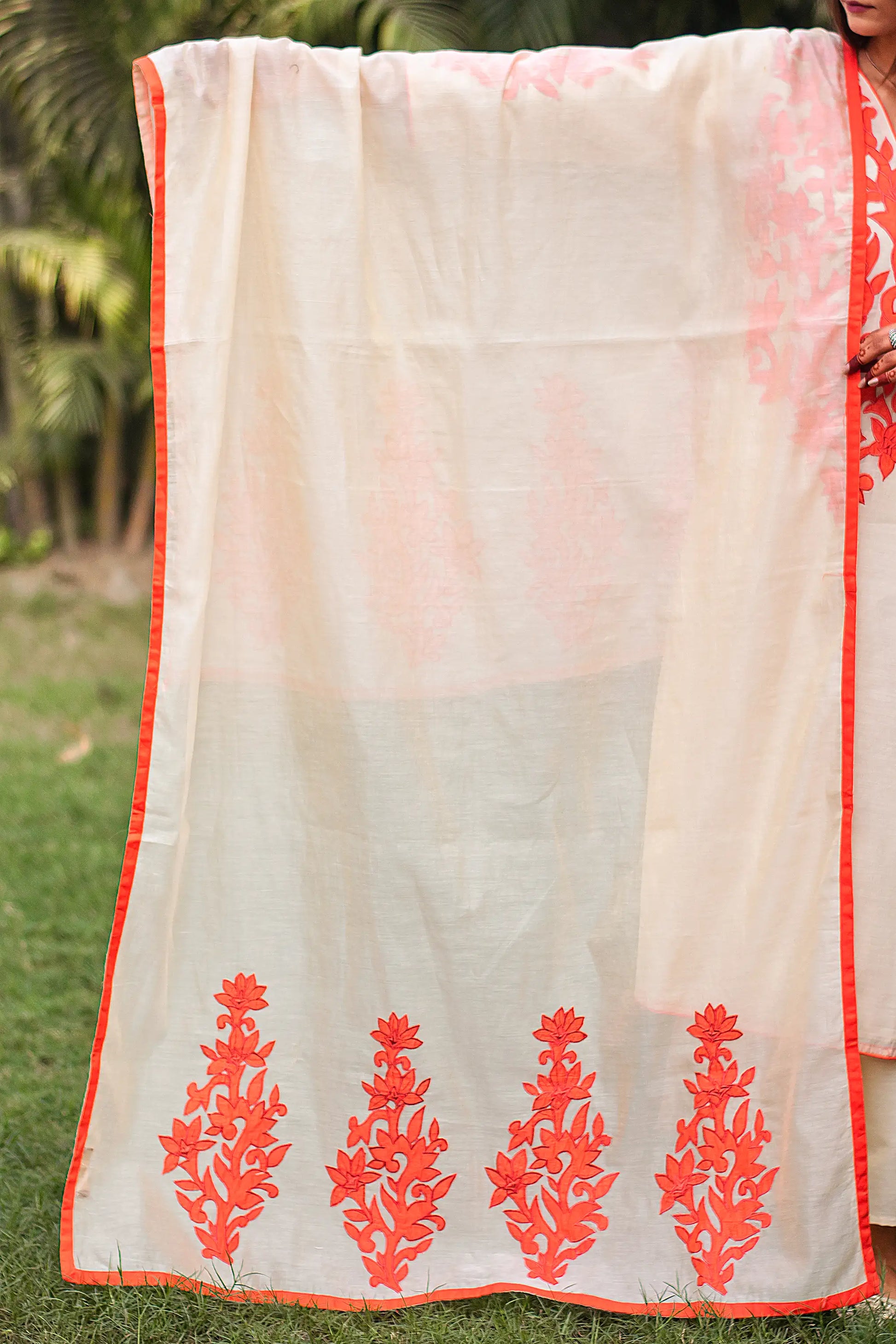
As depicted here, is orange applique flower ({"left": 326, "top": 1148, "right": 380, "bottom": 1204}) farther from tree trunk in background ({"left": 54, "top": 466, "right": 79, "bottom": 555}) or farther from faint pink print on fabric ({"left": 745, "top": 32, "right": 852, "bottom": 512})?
tree trunk in background ({"left": 54, "top": 466, "right": 79, "bottom": 555})

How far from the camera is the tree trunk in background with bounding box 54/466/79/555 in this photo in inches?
263

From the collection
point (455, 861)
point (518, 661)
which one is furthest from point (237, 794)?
point (518, 661)

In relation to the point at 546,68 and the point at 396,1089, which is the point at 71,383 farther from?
the point at 396,1089

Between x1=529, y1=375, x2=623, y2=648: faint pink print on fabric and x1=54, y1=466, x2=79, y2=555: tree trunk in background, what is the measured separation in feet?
17.7

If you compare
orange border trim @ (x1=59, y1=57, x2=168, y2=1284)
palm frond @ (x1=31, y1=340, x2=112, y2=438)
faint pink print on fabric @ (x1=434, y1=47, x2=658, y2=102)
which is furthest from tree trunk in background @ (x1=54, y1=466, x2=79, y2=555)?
faint pink print on fabric @ (x1=434, y1=47, x2=658, y2=102)

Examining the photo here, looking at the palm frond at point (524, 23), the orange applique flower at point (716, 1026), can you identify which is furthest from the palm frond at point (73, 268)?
the orange applique flower at point (716, 1026)

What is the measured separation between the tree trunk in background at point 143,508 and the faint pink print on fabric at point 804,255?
5202mm

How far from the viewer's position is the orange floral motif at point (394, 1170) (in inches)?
66.1

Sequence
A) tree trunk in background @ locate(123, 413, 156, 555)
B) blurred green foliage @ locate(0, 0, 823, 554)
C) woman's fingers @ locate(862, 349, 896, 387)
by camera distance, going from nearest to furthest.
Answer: woman's fingers @ locate(862, 349, 896, 387), blurred green foliage @ locate(0, 0, 823, 554), tree trunk in background @ locate(123, 413, 156, 555)

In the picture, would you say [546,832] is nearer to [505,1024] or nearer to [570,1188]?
[505,1024]

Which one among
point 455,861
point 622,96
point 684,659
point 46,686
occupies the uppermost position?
point 622,96

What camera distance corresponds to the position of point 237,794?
167 cm

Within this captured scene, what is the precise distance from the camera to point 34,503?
6.74 meters

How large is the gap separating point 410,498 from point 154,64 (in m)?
0.59
